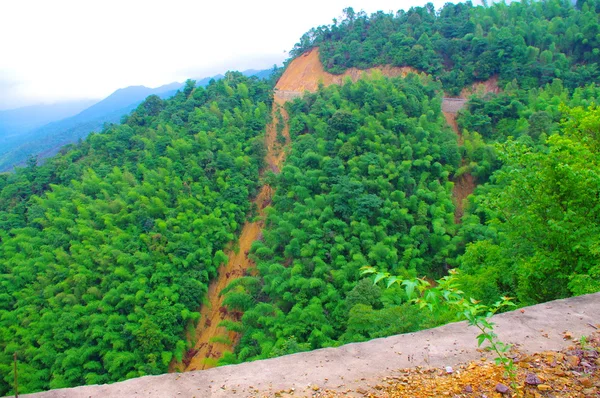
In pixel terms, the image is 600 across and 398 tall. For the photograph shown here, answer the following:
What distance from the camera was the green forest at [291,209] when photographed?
11461 millimetres

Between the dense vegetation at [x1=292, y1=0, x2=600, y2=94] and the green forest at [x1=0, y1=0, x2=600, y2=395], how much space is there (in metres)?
0.12

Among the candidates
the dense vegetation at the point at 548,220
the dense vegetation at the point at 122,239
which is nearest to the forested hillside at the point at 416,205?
the dense vegetation at the point at 548,220

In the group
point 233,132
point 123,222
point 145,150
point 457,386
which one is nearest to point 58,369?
point 123,222

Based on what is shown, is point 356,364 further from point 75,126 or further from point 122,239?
point 75,126

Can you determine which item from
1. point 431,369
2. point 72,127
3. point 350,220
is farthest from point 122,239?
point 72,127

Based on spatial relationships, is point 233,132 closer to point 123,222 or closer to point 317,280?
point 123,222

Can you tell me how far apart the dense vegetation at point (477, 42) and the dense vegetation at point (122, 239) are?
8314mm

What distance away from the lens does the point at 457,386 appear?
8.09ft

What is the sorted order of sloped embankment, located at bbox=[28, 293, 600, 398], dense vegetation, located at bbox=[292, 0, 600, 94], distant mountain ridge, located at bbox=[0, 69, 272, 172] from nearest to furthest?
1. sloped embankment, located at bbox=[28, 293, 600, 398]
2. dense vegetation, located at bbox=[292, 0, 600, 94]
3. distant mountain ridge, located at bbox=[0, 69, 272, 172]

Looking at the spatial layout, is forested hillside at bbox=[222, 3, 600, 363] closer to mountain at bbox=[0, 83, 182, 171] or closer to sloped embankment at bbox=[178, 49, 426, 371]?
sloped embankment at bbox=[178, 49, 426, 371]

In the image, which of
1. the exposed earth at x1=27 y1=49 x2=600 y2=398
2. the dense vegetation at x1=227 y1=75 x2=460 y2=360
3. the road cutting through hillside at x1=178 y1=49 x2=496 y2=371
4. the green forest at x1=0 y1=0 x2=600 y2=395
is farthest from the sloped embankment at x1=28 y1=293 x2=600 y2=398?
the road cutting through hillside at x1=178 y1=49 x2=496 y2=371

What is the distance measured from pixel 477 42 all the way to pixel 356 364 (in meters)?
23.2

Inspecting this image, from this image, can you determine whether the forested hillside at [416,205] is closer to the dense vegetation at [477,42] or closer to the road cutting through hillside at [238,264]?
the dense vegetation at [477,42]

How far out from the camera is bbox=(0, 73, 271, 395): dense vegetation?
41.6ft
